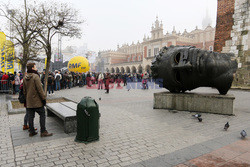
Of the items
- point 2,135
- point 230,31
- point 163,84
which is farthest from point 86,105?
point 230,31

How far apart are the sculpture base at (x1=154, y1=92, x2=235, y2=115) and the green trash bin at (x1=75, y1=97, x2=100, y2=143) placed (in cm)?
396

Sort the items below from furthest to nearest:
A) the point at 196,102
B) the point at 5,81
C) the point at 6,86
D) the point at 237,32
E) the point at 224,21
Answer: the point at 224,21 < the point at 237,32 < the point at 6,86 < the point at 5,81 < the point at 196,102

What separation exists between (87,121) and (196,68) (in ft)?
14.2

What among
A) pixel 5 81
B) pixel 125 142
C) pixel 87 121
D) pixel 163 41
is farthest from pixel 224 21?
pixel 163 41

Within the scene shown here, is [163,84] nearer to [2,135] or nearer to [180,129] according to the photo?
[180,129]

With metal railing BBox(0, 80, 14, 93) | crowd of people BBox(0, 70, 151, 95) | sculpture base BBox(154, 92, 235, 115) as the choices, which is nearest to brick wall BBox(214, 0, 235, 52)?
crowd of people BBox(0, 70, 151, 95)

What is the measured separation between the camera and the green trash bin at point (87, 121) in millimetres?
3738

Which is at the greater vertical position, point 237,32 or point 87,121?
point 237,32

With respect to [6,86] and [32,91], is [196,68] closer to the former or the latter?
[32,91]

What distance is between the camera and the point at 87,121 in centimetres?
376

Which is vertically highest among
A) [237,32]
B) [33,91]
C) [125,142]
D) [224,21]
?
[224,21]

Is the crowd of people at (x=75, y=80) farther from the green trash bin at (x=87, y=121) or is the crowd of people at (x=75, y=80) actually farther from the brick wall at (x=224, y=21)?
the green trash bin at (x=87, y=121)

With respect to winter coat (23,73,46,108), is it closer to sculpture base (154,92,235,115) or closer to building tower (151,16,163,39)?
sculpture base (154,92,235,115)

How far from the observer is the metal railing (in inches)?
483
